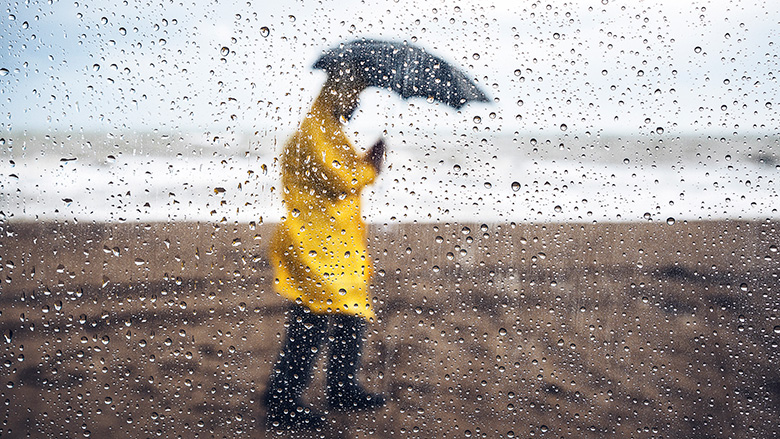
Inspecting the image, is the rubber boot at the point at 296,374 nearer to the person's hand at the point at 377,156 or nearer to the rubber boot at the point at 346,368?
the rubber boot at the point at 346,368

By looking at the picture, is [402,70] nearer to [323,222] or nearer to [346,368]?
[323,222]

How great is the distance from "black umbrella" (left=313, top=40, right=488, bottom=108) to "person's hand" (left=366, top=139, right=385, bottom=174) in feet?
0.32

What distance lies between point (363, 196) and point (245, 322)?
1.02ft

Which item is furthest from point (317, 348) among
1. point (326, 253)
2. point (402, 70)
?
point (402, 70)

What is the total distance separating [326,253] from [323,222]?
0.06 metres

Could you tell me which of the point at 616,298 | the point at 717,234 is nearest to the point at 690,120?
the point at 717,234

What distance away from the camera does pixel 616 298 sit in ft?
2.69

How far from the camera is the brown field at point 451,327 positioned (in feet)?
2.68

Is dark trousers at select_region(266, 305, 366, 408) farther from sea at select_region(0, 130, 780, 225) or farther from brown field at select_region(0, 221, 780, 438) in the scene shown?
sea at select_region(0, 130, 780, 225)

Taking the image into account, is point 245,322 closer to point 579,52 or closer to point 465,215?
→ point 465,215

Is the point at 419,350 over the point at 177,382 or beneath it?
over

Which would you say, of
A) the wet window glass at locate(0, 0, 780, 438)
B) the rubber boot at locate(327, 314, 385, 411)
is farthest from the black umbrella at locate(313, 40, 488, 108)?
the rubber boot at locate(327, 314, 385, 411)

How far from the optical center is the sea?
31.2 inches

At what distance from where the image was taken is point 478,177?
81 cm
